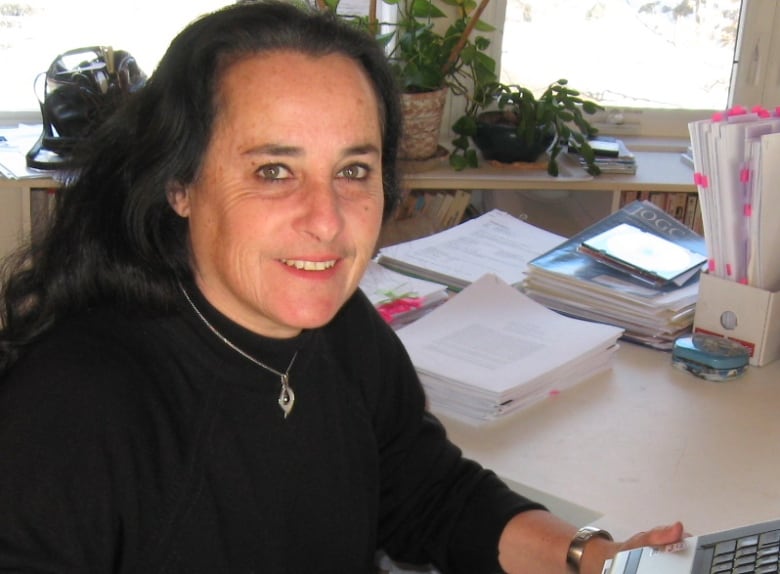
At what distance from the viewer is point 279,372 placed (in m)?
1.23

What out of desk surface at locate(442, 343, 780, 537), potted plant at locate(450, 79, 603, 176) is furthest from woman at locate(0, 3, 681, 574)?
potted plant at locate(450, 79, 603, 176)

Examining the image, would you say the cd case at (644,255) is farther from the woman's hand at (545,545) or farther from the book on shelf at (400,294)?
the woman's hand at (545,545)

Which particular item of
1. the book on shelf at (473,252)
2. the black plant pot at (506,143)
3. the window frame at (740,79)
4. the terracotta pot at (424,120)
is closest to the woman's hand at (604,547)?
the book on shelf at (473,252)

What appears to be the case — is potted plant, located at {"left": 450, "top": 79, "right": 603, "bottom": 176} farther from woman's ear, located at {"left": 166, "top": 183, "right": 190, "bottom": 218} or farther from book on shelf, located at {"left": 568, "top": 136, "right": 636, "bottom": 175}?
woman's ear, located at {"left": 166, "top": 183, "right": 190, "bottom": 218}

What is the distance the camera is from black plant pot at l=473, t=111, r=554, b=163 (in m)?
2.86

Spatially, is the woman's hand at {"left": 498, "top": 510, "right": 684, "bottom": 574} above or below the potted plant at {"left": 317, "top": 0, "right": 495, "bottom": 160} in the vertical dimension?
below

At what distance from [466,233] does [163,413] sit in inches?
43.6

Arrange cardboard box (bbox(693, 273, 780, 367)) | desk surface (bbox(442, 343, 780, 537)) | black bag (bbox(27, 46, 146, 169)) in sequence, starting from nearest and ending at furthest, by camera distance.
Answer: desk surface (bbox(442, 343, 780, 537)), cardboard box (bbox(693, 273, 780, 367)), black bag (bbox(27, 46, 146, 169))

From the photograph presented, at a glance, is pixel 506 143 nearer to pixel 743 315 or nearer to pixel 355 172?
pixel 743 315

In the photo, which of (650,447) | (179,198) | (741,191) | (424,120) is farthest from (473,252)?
(179,198)

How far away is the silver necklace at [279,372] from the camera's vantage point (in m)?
1.18

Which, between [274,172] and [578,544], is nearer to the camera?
[274,172]

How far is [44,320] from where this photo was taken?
44.3 inches

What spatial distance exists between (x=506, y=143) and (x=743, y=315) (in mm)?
1240
